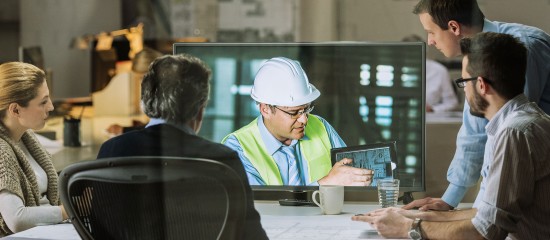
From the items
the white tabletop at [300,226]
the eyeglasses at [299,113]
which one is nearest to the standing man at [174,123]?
the white tabletop at [300,226]

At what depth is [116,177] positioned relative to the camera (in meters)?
1.95

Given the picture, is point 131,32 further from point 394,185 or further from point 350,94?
point 394,185

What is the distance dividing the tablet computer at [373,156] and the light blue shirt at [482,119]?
A: 0.53ft

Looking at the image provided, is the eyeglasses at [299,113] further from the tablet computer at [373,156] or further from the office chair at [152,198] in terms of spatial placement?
the office chair at [152,198]

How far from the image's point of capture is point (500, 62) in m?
2.08

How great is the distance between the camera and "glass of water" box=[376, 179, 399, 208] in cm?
251

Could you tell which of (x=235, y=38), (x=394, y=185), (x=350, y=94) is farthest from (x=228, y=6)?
(x=394, y=185)

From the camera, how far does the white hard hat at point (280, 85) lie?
238 centimetres

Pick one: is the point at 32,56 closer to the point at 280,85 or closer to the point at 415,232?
the point at 280,85

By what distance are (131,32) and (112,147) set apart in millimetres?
335

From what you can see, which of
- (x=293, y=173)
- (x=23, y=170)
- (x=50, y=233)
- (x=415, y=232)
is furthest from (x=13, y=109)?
(x=415, y=232)

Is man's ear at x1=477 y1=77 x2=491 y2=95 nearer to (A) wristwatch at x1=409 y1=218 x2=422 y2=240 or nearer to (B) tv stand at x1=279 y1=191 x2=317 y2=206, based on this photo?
(A) wristwatch at x1=409 y1=218 x2=422 y2=240

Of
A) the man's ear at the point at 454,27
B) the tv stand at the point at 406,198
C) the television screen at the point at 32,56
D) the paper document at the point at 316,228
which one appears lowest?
the paper document at the point at 316,228

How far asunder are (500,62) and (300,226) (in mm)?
695
